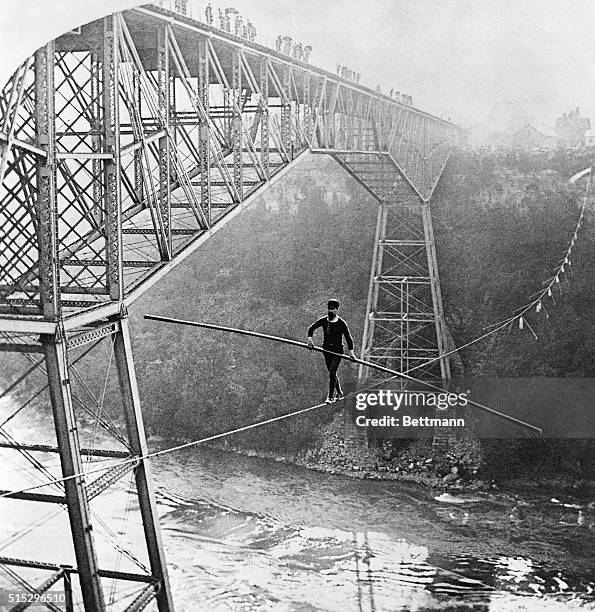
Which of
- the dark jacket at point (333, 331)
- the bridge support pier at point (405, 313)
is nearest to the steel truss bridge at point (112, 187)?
the dark jacket at point (333, 331)

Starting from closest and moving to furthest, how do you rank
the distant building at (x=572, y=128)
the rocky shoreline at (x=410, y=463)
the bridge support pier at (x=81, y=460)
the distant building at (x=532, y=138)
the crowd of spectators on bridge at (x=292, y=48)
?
1. the bridge support pier at (x=81, y=460)
2. the crowd of spectators on bridge at (x=292, y=48)
3. the rocky shoreline at (x=410, y=463)
4. the distant building at (x=572, y=128)
5. the distant building at (x=532, y=138)

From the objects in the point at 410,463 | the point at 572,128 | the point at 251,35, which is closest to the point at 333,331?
the point at 251,35

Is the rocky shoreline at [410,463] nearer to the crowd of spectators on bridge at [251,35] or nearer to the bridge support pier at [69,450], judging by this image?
the crowd of spectators on bridge at [251,35]

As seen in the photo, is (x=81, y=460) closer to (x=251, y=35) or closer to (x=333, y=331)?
(x=333, y=331)

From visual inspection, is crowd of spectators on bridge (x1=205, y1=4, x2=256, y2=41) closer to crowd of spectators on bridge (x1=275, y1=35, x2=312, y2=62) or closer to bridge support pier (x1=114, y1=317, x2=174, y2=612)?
crowd of spectators on bridge (x1=275, y1=35, x2=312, y2=62)

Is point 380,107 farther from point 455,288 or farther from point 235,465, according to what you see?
point 235,465

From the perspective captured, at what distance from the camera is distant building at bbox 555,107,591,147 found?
1596 centimetres

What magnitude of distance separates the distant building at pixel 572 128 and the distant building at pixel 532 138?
297 millimetres

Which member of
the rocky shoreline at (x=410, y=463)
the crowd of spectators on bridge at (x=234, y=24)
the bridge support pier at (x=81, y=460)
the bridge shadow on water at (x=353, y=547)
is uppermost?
the crowd of spectators on bridge at (x=234, y=24)

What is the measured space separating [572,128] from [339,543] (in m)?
9.84

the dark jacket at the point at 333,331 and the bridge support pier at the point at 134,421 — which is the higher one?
the dark jacket at the point at 333,331

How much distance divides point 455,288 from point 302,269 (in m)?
3.77

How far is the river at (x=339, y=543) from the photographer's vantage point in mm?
9750

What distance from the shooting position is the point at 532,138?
18.1m
